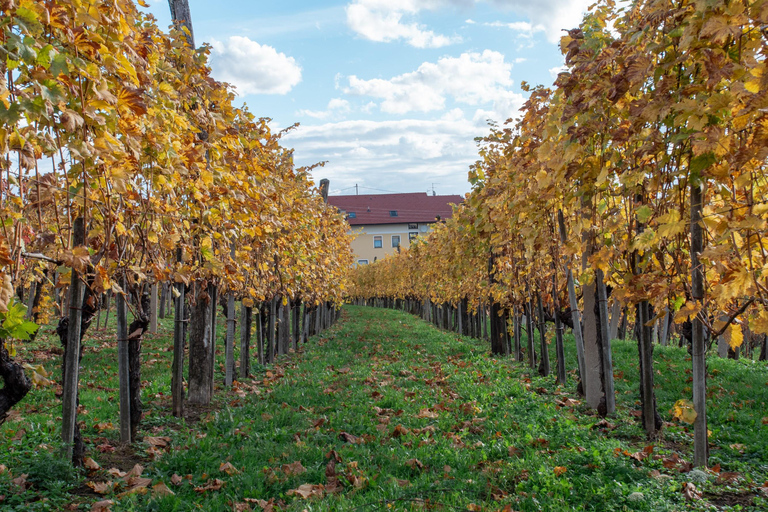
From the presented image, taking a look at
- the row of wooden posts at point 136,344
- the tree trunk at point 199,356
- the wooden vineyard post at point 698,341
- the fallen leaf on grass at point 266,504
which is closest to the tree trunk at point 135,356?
the row of wooden posts at point 136,344

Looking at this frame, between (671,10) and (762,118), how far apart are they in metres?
0.99

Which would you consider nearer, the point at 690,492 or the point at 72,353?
the point at 690,492

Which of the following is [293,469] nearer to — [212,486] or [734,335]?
[212,486]

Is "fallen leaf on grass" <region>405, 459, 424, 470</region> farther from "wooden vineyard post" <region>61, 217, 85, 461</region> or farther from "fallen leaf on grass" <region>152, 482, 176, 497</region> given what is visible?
"wooden vineyard post" <region>61, 217, 85, 461</region>

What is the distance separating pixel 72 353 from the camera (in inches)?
157

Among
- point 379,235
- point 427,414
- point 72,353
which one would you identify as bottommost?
point 427,414

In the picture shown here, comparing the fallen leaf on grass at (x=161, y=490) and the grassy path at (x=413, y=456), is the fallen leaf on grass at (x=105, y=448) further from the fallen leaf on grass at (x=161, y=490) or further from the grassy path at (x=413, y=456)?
the fallen leaf on grass at (x=161, y=490)

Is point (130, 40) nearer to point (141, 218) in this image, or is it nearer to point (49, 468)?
point (141, 218)

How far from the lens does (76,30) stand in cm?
276

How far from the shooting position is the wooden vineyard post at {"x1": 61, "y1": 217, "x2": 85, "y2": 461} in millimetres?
3912

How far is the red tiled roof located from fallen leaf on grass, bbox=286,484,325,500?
213 feet

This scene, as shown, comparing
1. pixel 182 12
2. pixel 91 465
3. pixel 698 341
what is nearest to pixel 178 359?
pixel 91 465

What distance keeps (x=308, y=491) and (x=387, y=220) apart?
6636 cm

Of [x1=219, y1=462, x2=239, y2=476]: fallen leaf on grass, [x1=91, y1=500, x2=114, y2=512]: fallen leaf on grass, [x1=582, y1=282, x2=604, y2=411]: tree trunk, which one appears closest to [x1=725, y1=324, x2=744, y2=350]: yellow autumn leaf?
[x1=582, y1=282, x2=604, y2=411]: tree trunk
